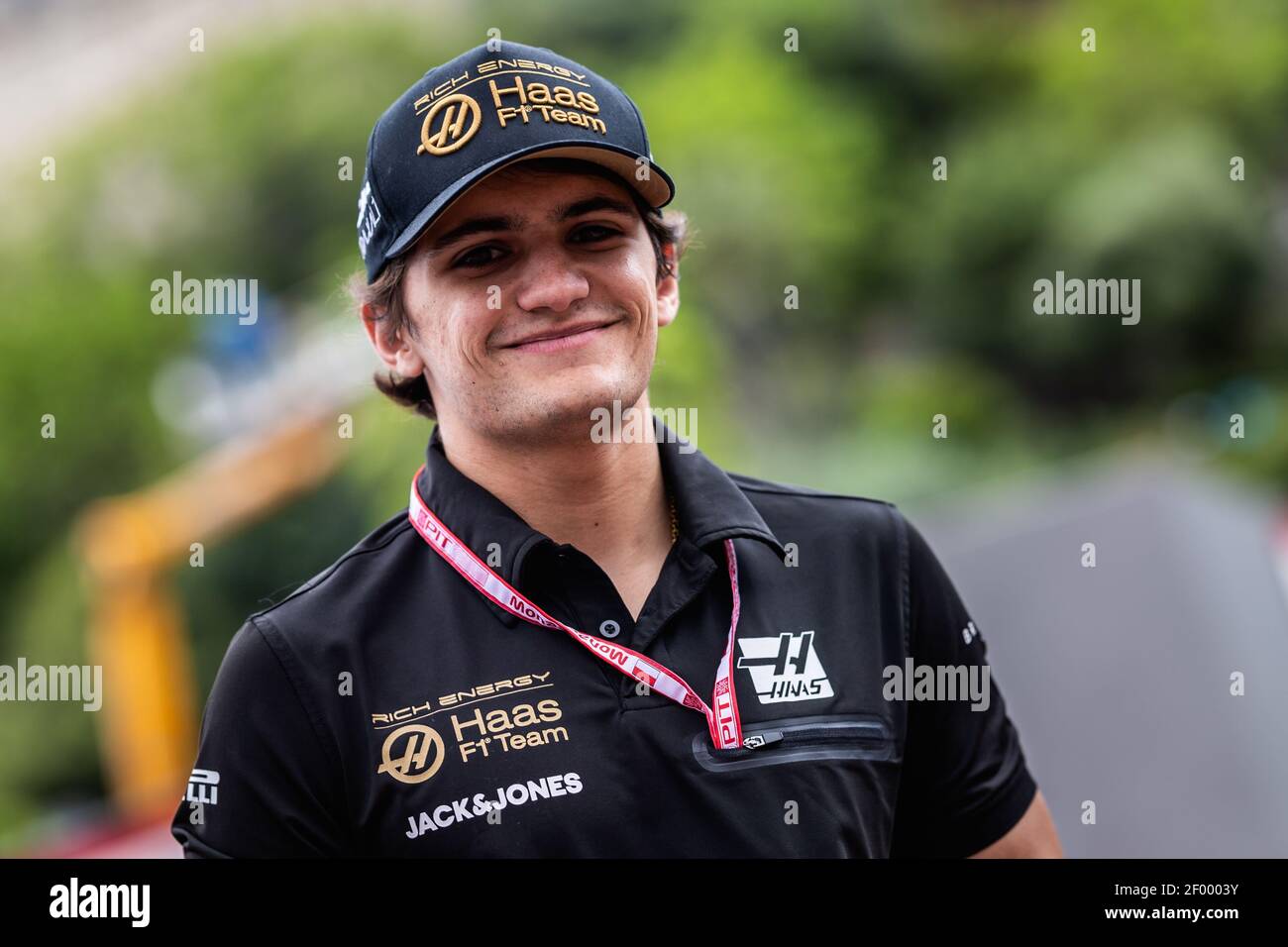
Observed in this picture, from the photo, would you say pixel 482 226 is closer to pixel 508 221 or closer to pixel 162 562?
pixel 508 221

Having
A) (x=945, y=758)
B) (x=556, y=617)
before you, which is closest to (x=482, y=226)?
(x=556, y=617)

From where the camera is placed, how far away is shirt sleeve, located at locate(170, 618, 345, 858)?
2016 mm

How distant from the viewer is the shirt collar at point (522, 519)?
218cm

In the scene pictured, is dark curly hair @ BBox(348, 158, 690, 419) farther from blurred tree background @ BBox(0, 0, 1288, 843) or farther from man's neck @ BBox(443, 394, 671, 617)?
blurred tree background @ BBox(0, 0, 1288, 843)

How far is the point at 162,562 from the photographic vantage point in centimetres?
1573

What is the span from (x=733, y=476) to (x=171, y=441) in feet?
94.2

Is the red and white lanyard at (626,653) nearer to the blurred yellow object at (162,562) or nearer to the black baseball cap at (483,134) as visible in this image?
the black baseball cap at (483,134)

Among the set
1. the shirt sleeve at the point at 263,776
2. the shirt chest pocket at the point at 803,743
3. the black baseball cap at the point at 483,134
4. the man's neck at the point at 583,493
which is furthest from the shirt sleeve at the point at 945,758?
the shirt sleeve at the point at 263,776

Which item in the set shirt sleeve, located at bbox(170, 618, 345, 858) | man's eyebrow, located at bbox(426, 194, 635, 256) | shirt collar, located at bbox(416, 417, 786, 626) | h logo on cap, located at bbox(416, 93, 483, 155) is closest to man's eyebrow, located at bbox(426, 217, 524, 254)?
man's eyebrow, located at bbox(426, 194, 635, 256)

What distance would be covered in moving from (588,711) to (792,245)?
80.6 ft

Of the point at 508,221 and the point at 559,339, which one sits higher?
the point at 508,221

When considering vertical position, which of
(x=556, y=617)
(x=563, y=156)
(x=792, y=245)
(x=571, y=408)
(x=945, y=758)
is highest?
(x=792, y=245)

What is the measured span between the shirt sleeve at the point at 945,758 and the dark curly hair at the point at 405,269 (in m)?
0.65

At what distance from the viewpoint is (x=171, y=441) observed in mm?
29531
